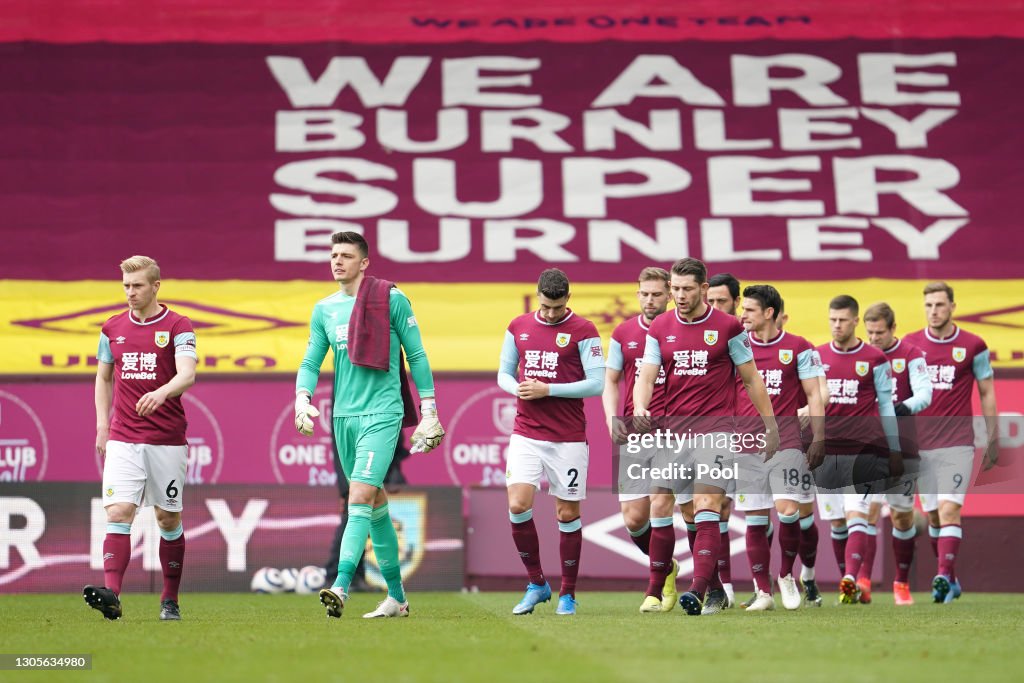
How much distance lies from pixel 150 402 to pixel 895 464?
20.0 ft

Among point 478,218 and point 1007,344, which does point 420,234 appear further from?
point 1007,344

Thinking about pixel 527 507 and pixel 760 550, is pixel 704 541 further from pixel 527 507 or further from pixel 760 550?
pixel 760 550

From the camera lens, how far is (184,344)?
8.31 m

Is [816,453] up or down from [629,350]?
down

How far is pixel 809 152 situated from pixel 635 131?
2398mm

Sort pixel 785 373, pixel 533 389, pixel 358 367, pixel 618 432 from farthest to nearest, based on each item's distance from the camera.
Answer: pixel 785 373 < pixel 618 432 < pixel 533 389 < pixel 358 367

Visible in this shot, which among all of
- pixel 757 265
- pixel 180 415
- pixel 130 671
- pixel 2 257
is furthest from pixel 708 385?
pixel 2 257

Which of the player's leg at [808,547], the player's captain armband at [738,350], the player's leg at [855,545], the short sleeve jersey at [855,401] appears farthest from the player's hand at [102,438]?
the player's leg at [855,545]

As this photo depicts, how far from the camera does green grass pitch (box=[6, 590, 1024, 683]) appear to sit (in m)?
5.40

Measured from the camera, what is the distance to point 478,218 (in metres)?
18.0

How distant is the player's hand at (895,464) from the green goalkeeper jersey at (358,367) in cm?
443

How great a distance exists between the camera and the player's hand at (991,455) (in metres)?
11.0

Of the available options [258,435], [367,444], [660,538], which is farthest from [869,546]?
[258,435]
